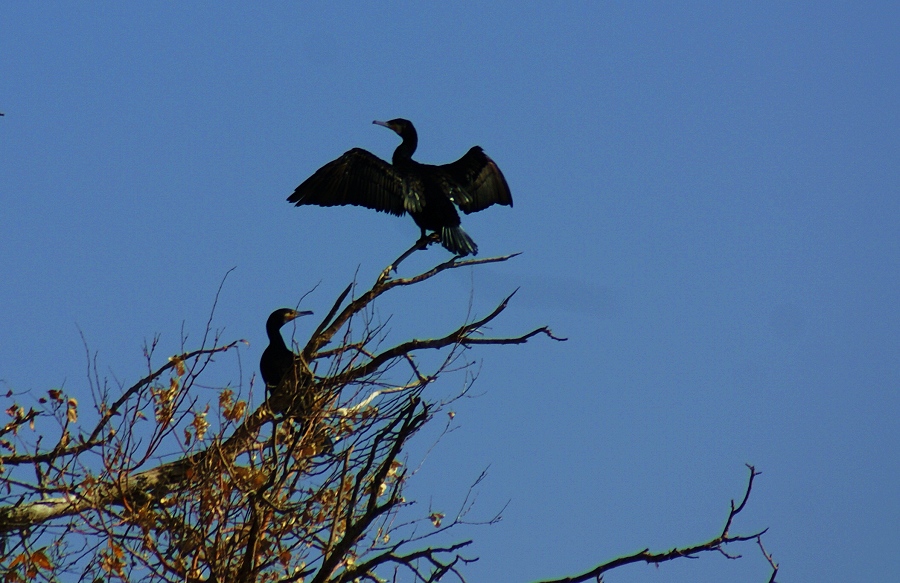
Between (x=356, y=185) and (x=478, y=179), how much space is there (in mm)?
1149

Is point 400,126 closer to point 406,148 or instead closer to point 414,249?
point 406,148

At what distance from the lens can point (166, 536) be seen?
4.99 meters

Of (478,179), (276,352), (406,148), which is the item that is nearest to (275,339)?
(276,352)

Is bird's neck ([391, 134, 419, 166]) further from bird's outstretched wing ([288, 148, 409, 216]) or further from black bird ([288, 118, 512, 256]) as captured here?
bird's outstretched wing ([288, 148, 409, 216])

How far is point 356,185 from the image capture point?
7941 mm

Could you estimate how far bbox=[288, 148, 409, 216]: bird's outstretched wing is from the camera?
25.7 ft

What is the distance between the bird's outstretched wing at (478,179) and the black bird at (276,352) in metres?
1.85

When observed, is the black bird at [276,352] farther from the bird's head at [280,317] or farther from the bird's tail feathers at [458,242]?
the bird's tail feathers at [458,242]

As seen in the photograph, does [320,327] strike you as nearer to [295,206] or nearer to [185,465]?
[185,465]

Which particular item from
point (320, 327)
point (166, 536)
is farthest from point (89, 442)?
point (320, 327)

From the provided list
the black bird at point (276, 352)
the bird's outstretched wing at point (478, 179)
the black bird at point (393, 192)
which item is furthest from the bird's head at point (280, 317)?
the bird's outstretched wing at point (478, 179)

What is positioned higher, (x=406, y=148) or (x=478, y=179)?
(x=406, y=148)

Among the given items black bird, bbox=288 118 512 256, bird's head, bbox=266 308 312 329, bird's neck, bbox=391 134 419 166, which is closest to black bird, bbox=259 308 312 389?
bird's head, bbox=266 308 312 329

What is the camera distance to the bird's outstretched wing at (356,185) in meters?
7.84
